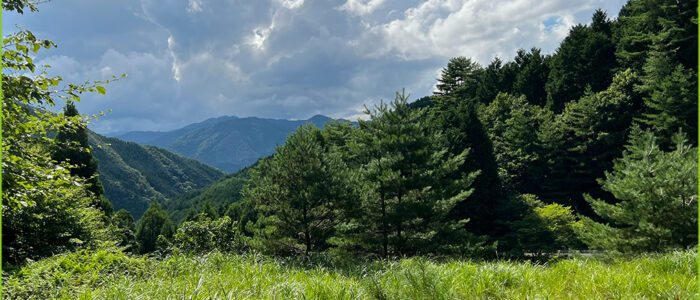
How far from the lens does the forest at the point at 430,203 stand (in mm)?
4871

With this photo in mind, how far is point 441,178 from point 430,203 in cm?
399

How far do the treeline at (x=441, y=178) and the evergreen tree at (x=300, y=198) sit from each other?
71 millimetres

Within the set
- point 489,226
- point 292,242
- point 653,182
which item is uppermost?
point 653,182

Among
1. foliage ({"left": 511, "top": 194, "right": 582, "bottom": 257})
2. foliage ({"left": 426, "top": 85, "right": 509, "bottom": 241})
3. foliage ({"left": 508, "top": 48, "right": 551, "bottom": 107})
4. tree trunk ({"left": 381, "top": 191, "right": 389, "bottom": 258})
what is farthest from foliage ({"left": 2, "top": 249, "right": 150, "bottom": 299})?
foliage ({"left": 508, "top": 48, "right": 551, "bottom": 107})

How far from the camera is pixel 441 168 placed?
65.3 feet

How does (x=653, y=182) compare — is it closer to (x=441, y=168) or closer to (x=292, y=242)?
(x=441, y=168)

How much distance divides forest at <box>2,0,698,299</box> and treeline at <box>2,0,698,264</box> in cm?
10

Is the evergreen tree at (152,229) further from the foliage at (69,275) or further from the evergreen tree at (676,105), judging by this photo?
the evergreen tree at (676,105)

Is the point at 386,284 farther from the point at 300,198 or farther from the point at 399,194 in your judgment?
the point at 399,194

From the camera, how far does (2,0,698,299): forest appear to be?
192 inches

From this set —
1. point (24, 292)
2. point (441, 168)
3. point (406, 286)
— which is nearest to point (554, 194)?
point (441, 168)

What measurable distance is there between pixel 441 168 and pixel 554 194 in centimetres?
2740

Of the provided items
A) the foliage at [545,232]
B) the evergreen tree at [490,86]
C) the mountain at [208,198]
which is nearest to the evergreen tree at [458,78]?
the evergreen tree at [490,86]

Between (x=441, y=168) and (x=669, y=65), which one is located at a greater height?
(x=669, y=65)
